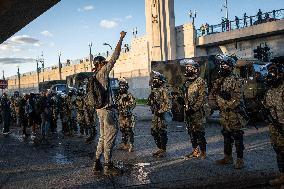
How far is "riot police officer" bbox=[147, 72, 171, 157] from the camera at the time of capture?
8.30m

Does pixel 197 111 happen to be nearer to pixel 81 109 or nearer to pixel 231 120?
pixel 231 120

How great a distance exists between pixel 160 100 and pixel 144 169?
2058 mm

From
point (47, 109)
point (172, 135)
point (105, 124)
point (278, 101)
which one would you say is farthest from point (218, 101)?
point (47, 109)

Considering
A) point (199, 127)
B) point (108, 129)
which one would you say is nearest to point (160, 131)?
point (199, 127)

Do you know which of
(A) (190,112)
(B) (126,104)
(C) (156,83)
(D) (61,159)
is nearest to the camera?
(A) (190,112)

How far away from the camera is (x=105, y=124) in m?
6.66

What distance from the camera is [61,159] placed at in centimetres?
869

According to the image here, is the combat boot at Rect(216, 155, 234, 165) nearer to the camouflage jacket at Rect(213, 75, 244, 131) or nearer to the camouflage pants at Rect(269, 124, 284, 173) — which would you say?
the camouflage jacket at Rect(213, 75, 244, 131)

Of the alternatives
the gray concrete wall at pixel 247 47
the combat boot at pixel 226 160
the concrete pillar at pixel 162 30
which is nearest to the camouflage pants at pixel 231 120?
the combat boot at pixel 226 160

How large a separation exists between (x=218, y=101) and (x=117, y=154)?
9.99ft

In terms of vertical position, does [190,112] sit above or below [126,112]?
above

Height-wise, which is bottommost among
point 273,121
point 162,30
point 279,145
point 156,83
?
point 279,145

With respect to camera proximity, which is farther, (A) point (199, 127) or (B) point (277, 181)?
(A) point (199, 127)

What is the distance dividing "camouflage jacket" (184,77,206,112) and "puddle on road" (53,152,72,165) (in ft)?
9.43
